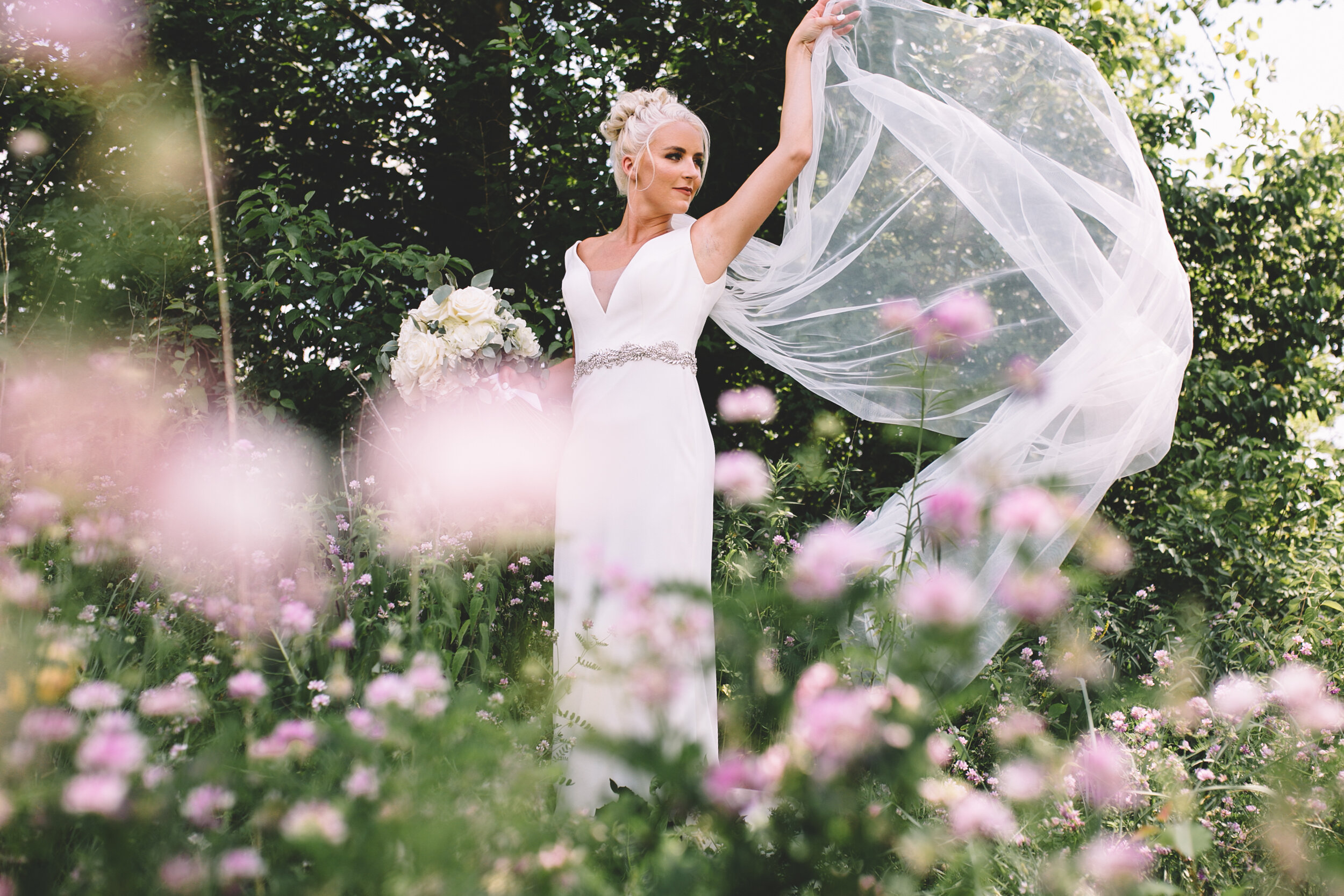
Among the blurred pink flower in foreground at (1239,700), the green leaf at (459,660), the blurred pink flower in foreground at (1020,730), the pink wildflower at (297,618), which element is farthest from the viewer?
the green leaf at (459,660)

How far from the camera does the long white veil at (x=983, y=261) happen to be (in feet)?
8.20

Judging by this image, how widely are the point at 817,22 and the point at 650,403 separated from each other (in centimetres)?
132

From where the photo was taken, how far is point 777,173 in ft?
8.00

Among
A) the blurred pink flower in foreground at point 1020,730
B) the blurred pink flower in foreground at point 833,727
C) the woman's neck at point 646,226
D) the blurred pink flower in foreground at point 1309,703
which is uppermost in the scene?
the woman's neck at point 646,226

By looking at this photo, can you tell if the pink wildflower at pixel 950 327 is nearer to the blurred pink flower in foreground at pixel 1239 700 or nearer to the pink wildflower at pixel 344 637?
the blurred pink flower in foreground at pixel 1239 700

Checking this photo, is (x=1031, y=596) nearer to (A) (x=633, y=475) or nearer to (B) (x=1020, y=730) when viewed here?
(B) (x=1020, y=730)

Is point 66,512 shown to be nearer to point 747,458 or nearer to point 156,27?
point 747,458

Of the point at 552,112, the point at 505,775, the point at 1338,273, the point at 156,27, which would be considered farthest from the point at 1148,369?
the point at 156,27

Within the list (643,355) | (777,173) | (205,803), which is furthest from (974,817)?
(777,173)

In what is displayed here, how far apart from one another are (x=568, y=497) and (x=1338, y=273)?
16.6 feet

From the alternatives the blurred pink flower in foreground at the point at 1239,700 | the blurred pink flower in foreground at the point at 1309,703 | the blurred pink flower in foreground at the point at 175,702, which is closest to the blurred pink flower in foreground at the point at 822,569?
the blurred pink flower in foreground at the point at 175,702

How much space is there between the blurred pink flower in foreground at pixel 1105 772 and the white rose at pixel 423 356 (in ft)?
6.85

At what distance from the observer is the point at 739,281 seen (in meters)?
3.00

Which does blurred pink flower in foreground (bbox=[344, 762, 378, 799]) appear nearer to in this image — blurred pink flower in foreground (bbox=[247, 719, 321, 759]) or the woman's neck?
blurred pink flower in foreground (bbox=[247, 719, 321, 759])
